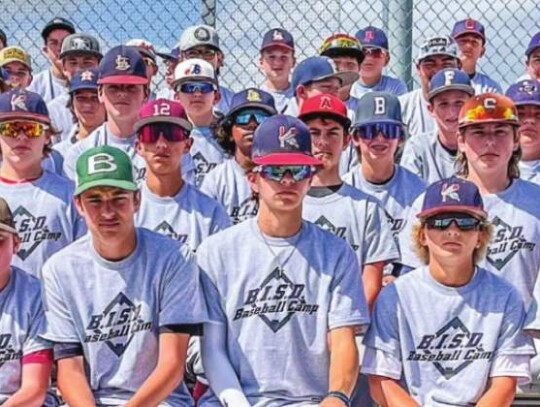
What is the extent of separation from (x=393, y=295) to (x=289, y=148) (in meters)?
0.69

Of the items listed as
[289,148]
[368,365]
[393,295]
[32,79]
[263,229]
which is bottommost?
[368,365]

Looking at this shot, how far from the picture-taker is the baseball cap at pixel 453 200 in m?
3.85

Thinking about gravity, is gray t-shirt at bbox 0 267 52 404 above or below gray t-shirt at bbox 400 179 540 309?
below

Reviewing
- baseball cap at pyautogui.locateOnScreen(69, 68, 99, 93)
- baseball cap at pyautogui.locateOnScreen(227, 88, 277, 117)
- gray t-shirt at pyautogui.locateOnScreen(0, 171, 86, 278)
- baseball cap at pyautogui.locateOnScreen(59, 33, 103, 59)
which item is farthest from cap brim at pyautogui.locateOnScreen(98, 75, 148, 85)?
baseball cap at pyautogui.locateOnScreen(59, 33, 103, 59)

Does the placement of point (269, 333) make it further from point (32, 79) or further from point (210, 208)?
point (32, 79)

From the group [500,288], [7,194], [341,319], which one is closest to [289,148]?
[341,319]

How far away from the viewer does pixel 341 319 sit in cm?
384

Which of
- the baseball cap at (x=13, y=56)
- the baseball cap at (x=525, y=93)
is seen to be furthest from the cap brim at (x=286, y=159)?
the baseball cap at (x=13, y=56)

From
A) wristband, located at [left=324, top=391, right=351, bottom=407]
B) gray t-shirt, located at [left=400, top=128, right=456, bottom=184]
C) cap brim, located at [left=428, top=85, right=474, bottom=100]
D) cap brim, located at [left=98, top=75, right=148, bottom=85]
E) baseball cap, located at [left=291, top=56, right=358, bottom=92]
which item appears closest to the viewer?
wristband, located at [left=324, top=391, right=351, bottom=407]

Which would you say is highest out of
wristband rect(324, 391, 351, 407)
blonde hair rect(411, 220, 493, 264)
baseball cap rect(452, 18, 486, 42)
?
baseball cap rect(452, 18, 486, 42)

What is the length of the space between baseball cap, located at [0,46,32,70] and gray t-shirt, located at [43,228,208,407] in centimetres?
310

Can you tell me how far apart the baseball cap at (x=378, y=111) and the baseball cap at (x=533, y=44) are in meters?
1.77

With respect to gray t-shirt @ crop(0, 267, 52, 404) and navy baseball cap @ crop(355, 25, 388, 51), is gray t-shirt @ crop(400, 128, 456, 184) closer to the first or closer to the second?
navy baseball cap @ crop(355, 25, 388, 51)

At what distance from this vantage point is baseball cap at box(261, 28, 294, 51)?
6.67 m
